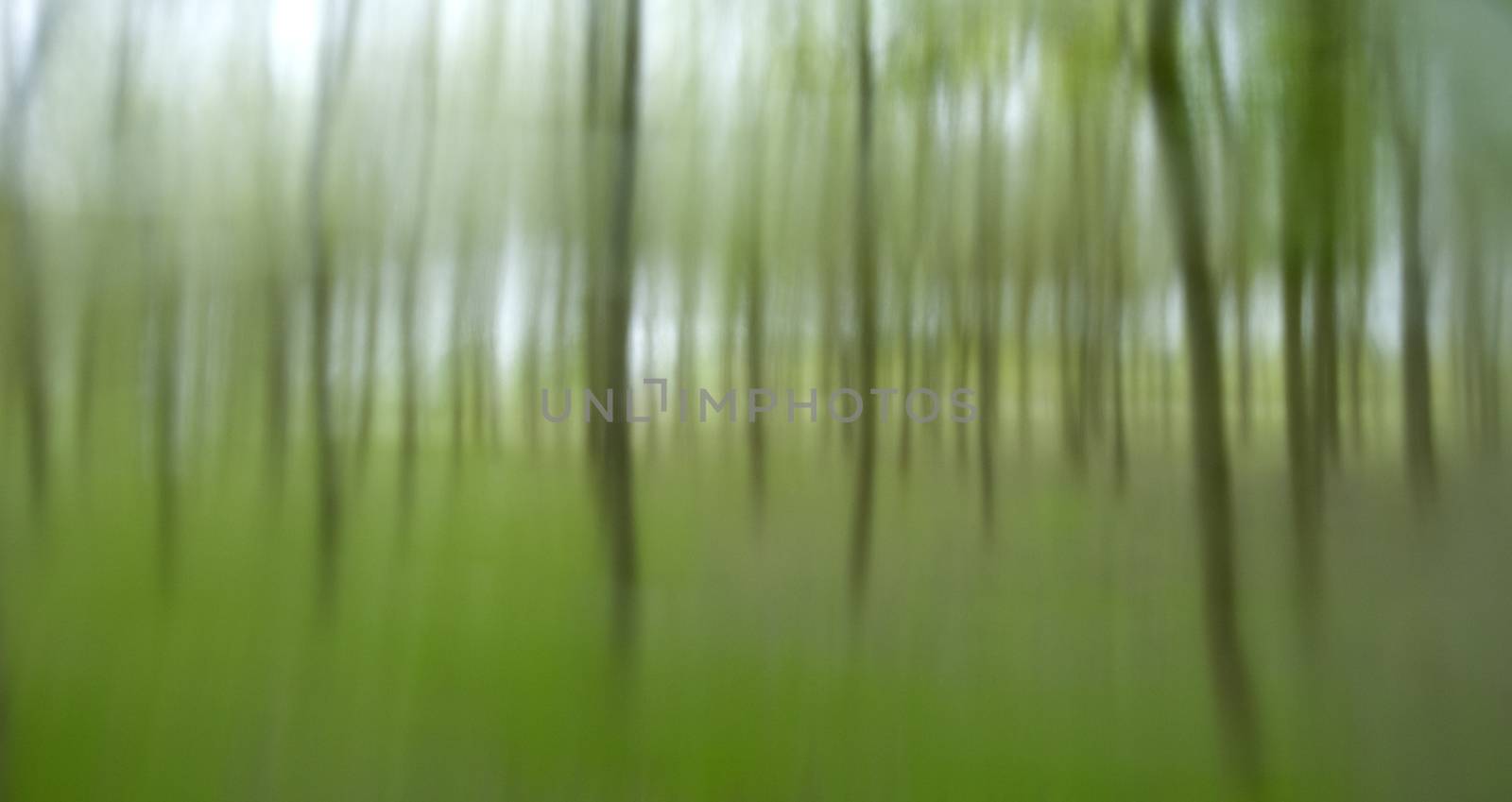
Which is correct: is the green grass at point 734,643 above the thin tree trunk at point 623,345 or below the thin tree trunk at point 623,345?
below

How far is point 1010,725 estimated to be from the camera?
1.63 feet

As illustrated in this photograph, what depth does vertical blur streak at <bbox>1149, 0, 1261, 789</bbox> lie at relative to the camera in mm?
498

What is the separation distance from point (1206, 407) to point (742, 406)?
0.24 m

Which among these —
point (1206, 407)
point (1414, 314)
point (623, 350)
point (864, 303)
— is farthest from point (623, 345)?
point (1414, 314)

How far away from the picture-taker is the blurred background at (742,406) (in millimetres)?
496

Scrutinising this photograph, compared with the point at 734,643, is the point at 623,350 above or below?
above

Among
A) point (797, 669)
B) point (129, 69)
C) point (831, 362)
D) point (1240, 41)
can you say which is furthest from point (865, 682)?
point (129, 69)

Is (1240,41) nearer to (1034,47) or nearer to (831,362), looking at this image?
(1034,47)

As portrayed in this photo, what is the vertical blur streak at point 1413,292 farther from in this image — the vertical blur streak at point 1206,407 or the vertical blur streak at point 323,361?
the vertical blur streak at point 323,361

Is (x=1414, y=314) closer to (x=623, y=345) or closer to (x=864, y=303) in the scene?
(x=864, y=303)

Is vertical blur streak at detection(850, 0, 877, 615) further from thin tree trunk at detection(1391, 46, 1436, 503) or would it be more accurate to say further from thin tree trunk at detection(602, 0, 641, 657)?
thin tree trunk at detection(1391, 46, 1436, 503)

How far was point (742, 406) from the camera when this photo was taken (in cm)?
51

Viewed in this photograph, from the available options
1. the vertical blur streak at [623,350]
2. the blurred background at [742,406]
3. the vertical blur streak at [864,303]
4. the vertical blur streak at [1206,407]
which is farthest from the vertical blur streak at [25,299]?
the vertical blur streak at [1206,407]

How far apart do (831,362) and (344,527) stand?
0.26 m
